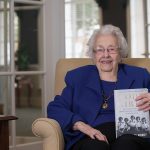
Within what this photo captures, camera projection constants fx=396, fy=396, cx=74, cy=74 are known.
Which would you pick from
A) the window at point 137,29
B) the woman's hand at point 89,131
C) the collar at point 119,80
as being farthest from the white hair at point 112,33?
the window at point 137,29

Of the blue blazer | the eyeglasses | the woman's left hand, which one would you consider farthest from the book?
the eyeglasses

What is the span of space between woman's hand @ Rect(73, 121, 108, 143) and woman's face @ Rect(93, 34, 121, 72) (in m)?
0.36

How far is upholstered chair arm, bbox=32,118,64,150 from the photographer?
1.98 meters

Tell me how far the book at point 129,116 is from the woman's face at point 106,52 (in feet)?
0.67

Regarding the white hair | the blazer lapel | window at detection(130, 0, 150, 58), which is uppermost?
window at detection(130, 0, 150, 58)

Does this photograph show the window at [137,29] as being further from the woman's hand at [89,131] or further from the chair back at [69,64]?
the woman's hand at [89,131]

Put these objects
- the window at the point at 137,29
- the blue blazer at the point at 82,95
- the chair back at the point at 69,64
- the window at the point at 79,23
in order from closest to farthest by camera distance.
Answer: the blue blazer at the point at 82,95 < the chair back at the point at 69,64 < the window at the point at 137,29 < the window at the point at 79,23

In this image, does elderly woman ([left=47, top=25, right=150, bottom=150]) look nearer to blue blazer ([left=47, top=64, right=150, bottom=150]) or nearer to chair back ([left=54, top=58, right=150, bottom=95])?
blue blazer ([left=47, top=64, right=150, bottom=150])

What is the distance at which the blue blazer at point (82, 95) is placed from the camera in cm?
211

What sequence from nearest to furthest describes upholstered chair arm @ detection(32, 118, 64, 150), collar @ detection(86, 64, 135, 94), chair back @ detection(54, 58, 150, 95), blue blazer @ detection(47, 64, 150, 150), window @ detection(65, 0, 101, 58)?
upholstered chair arm @ detection(32, 118, 64, 150) < blue blazer @ detection(47, 64, 150, 150) < collar @ detection(86, 64, 135, 94) < chair back @ detection(54, 58, 150, 95) < window @ detection(65, 0, 101, 58)

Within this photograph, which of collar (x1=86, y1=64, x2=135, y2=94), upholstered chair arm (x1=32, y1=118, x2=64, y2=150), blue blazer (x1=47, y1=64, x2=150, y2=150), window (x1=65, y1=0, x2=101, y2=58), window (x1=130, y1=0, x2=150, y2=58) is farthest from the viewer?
window (x1=65, y1=0, x2=101, y2=58)

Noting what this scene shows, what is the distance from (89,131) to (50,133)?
0.65ft

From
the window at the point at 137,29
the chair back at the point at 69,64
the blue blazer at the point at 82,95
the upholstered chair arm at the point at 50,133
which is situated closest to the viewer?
the upholstered chair arm at the point at 50,133

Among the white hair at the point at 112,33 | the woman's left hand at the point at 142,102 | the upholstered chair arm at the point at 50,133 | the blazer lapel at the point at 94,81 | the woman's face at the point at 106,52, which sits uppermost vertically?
the white hair at the point at 112,33
